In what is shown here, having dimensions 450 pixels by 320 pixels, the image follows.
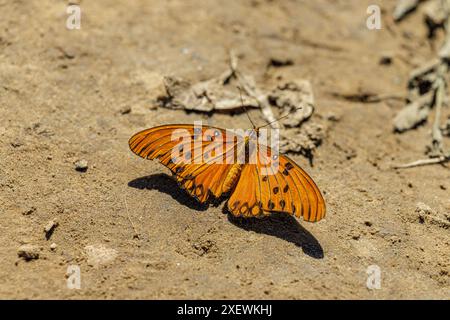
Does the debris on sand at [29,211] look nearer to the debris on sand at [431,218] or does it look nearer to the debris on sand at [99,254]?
the debris on sand at [99,254]

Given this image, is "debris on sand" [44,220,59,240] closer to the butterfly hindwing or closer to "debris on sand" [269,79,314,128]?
Answer: the butterfly hindwing

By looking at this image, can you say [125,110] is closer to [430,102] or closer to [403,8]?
[430,102]

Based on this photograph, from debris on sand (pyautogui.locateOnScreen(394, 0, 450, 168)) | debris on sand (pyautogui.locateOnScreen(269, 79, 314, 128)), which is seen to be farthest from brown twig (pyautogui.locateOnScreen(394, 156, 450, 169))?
debris on sand (pyautogui.locateOnScreen(269, 79, 314, 128))

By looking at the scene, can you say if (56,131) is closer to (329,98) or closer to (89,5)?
(89,5)

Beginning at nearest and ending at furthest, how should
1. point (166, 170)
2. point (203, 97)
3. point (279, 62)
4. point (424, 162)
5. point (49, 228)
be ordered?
point (49, 228), point (166, 170), point (424, 162), point (203, 97), point (279, 62)

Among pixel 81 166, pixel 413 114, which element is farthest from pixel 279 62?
pixel 81 166

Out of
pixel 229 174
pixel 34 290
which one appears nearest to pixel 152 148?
pixel 229 174

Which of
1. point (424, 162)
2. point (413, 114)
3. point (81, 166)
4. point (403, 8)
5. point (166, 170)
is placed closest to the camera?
point (81, 166)
